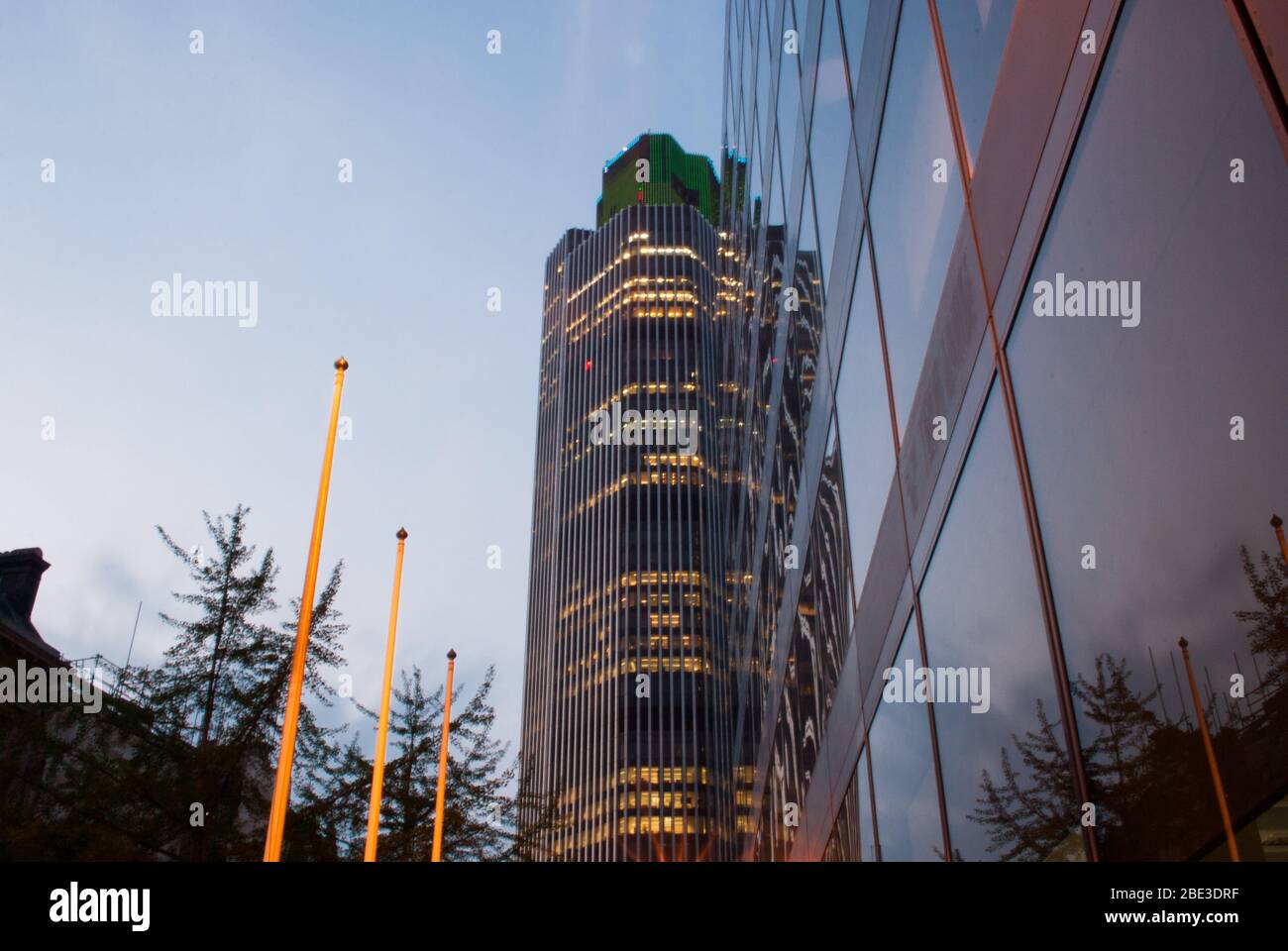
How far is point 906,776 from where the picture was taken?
498 inches

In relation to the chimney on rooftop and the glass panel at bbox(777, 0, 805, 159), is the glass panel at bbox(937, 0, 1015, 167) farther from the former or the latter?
the chimney on rooftop

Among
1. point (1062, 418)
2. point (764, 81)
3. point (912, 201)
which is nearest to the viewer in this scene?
point (1062, 418)

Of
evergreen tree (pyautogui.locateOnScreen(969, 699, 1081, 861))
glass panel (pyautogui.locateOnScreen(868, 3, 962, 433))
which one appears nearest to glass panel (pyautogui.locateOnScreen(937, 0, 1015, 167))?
glass panel (pyautogui.locateOnScreen(868, 3, 962, 433))

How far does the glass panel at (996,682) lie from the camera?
7531 mm

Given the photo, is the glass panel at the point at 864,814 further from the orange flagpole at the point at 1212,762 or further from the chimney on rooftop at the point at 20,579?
the chimney on rooftop at the point at 20,579

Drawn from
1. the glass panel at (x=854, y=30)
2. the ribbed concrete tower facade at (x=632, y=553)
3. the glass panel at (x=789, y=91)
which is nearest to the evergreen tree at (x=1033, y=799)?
the glass panel at (x=854, y=30)

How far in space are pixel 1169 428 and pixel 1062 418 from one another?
4.63ft

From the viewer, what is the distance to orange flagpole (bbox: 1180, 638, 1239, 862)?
5266 mm

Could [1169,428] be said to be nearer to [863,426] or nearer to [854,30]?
[863,426]

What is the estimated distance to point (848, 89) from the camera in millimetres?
14500

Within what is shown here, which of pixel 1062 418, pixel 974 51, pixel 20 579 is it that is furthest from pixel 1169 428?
pixel 20 579

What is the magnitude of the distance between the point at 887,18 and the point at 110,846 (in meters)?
19.4

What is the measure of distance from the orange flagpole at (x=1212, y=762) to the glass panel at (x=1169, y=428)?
5 cm
